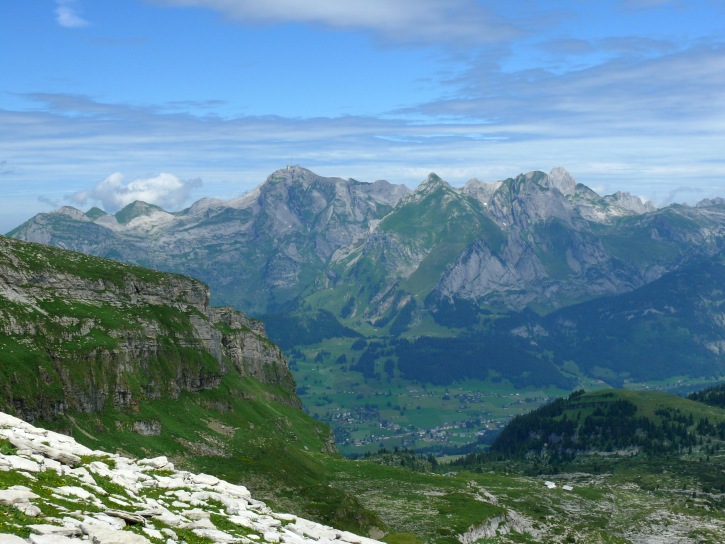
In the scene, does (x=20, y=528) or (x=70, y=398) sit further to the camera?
(x=70, y=398)

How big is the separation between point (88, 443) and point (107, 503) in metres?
120

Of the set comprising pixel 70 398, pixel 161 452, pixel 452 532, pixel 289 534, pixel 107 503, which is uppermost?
pixel 107 503

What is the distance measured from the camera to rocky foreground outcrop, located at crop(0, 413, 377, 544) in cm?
5006

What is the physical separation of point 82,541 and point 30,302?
535ft

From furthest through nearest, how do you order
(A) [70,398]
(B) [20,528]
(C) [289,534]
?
(A) [70,398]
(C) [289,534]
(B) [20,528]

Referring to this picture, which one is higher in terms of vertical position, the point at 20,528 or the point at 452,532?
the point at 20,528

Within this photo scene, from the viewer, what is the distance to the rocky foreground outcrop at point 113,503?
50.1 m

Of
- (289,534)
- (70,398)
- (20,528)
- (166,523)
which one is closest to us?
(20,528)

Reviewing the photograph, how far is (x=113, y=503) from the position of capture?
60438 millimetres

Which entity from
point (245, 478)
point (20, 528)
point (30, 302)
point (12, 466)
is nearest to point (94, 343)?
point (30, 302)

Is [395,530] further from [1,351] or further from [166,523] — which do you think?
[166,523]

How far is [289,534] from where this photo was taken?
6856cm

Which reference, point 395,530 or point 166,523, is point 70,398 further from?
point 166,523

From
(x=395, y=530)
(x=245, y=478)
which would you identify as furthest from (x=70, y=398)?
(x=395, y=530)
